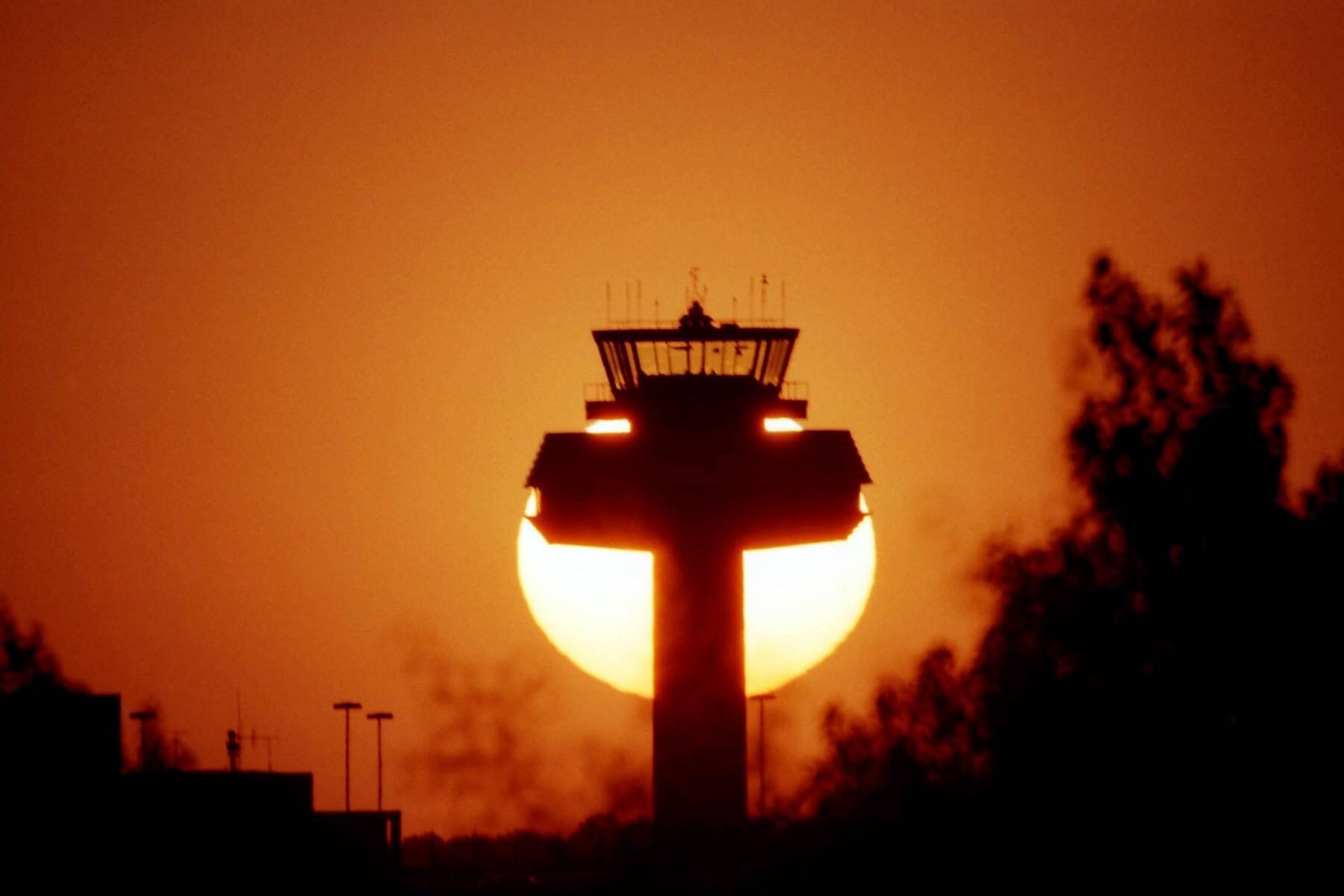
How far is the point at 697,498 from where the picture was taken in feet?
209

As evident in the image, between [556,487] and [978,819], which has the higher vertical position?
[556,487]

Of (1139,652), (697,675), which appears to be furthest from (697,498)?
(1139,652)

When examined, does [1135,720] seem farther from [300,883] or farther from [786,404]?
[786,404]

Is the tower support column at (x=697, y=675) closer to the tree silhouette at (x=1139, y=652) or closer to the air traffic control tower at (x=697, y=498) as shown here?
the air traffic control tower at (x=697, y=498)

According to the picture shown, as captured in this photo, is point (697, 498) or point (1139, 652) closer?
point (1139, 652)

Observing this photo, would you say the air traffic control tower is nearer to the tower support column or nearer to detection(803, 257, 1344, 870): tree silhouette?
the tower support column

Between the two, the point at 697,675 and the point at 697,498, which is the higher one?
the point at 697,498

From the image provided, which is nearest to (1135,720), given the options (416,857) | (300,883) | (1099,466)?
(1099,466)

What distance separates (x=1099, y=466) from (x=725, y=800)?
17.7 m

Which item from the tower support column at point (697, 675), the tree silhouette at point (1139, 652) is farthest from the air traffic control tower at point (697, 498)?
the tree silhouette at point (1139, 652)

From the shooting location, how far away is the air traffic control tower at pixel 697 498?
6231cm

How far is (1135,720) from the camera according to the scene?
41.5m

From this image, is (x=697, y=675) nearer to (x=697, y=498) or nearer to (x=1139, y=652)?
(x=697, y=498)

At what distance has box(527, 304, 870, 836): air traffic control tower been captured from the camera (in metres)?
62.3
